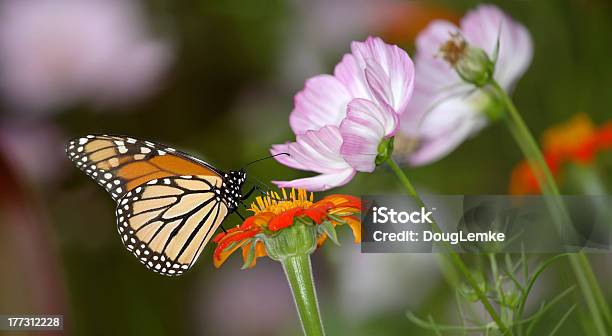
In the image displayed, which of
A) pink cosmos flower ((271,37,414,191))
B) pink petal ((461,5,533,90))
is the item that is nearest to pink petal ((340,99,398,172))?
pink cosmos flower ((271,37,414,191))

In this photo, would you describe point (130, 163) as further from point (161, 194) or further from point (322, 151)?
point (322, 151)

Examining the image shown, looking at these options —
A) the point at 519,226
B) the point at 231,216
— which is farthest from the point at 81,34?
the point at 519,226

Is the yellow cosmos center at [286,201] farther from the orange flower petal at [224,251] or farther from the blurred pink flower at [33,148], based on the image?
the blurred pink flower at [33,148]

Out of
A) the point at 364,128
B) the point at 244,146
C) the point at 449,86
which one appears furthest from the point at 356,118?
the point at 244,146

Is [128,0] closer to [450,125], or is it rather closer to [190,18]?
[190,18]

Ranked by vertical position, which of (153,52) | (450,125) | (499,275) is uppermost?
(153,52)

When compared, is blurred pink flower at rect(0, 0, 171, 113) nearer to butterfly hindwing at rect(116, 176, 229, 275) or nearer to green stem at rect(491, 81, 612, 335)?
butterfly hindwing at rect(116, 176, 229, 275)
